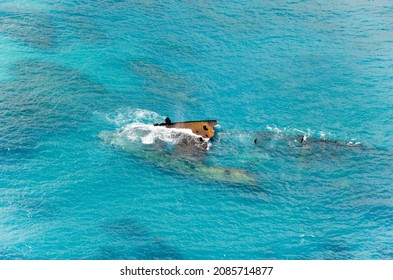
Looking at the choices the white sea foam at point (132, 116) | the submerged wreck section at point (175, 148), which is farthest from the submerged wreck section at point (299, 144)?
the white sea foam at point (132, 116)

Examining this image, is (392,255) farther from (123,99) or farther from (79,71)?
(79,71)

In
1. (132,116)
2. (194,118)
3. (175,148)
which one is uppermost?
(132,116)

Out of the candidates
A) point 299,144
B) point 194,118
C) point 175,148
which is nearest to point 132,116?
point 194,118

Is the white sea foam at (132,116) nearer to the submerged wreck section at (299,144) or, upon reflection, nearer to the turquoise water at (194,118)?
the turquoise water at (194,118)

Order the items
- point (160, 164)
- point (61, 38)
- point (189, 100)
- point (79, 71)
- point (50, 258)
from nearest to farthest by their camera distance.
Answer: point (50, 258) → point (160, 164) → point (189, 100) → point (79, 71) → point (61, 38)

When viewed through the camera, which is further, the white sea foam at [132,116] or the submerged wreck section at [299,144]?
the white sea foam at [132,116]

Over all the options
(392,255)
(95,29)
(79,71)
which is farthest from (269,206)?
(95,29)

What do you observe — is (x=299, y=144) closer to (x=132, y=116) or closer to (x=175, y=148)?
(x=175, y=148)

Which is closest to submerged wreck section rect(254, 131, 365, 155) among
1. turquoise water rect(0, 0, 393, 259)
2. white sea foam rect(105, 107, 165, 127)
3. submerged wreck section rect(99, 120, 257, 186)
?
turquoise water rect(0, 0, 393, 259)
